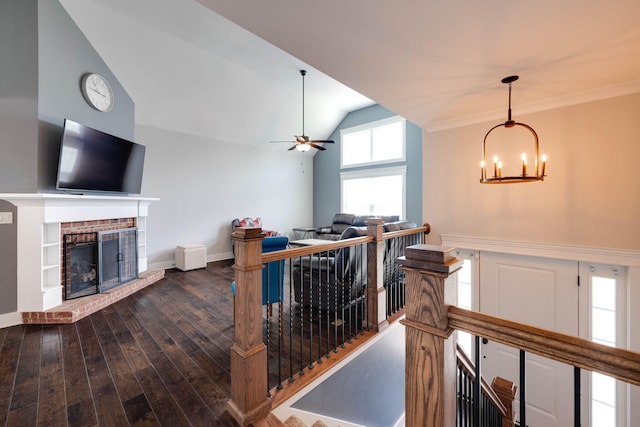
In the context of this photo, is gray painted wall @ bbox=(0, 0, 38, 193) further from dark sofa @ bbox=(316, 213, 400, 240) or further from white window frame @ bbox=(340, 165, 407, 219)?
white window frame @ bbox=(340, 165, 407, 219)

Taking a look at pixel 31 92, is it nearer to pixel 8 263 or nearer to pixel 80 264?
pixel 8 263

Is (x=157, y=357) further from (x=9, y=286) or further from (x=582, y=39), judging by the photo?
(x=582, y=39)

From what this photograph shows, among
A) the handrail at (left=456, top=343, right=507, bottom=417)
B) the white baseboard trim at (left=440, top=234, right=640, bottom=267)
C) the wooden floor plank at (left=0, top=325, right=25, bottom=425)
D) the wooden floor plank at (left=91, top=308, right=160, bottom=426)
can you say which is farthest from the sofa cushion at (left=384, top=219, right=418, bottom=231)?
the wooden floor plank at (left=0, top=325, right=25, bottom=425)

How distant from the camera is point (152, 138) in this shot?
5066 mm

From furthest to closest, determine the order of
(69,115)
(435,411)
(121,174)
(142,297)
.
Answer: (121,174)
(142,297)
(69,115)
(435,411)

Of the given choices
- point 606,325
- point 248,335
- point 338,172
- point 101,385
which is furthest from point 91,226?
point 606,325

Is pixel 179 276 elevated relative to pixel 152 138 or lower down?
lower down

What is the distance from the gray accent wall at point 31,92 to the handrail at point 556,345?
423 cm

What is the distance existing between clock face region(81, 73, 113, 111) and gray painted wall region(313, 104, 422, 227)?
16.9ft

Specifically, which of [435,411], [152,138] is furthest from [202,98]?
[435,411]

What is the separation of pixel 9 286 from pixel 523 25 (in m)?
5.10

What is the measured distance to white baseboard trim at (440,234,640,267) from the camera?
2391mm

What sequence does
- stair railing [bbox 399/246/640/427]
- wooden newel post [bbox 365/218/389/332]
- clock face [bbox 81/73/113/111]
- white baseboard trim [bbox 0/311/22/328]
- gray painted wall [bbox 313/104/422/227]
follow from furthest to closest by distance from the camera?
gray painted wall [bbox 313/104/422/227] → clock face [bbox 81/73/113/111] → white baseboard trim [bbox 0/311/22/328] → wooden newel post [bbox 365/218/389/332] → stair railing [bbox 399/246/640/427]

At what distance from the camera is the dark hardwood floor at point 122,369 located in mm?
1669
